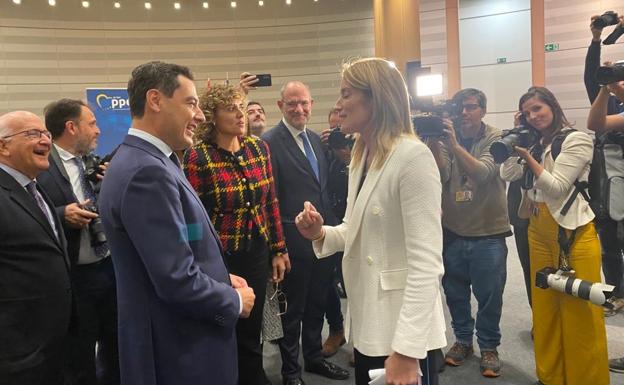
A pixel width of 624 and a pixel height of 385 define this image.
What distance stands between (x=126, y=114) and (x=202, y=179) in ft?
16.3

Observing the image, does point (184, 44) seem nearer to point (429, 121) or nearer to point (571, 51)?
point (571, 51)

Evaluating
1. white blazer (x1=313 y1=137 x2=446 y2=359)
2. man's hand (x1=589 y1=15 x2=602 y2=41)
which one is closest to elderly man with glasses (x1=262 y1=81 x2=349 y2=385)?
white blazer (x1=313 y1=137 x2=446 y2=359)

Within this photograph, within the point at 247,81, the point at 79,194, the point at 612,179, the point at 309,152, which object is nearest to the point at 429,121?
the point at 309,152

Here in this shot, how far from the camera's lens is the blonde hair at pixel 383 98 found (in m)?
1.36

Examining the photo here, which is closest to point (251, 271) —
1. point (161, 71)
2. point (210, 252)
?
point (210, 252)

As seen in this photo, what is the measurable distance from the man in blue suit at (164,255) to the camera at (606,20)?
228 cm

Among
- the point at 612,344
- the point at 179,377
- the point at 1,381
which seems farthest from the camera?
the point at 612,344

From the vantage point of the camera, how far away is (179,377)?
1331 mm

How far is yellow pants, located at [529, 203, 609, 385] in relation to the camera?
7.50 feet

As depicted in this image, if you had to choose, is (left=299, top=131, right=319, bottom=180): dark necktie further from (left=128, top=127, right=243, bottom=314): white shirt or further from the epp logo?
the epp logo

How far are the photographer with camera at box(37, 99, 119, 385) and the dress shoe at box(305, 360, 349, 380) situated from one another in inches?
47.2

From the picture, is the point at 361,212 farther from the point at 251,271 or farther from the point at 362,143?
the point at 251,271

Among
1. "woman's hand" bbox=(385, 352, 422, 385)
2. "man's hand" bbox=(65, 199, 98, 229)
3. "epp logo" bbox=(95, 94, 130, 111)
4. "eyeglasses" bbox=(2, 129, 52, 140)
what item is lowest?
"woman's hand" bbox=(385, 352, 422, 385)

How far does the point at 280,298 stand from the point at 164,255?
5.44ft
